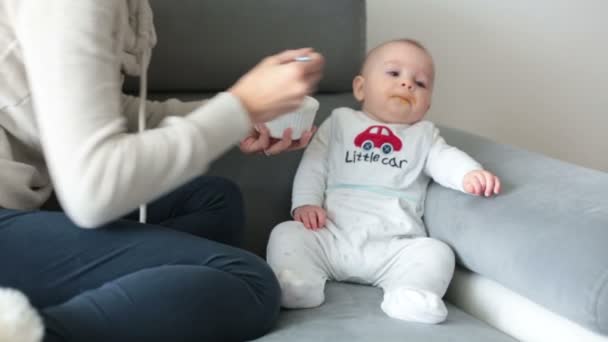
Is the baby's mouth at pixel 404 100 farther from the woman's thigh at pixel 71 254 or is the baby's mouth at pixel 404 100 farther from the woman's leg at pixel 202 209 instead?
the woman's thigh at pixel 71 254

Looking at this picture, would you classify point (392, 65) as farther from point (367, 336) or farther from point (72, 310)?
point (72, 310)

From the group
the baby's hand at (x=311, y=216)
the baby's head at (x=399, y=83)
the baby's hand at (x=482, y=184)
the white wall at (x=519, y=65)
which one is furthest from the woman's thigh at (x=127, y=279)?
the white wall at (x=519, y=65)

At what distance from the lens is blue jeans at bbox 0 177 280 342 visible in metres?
0.82

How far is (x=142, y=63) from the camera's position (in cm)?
98

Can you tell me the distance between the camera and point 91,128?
0.74 m

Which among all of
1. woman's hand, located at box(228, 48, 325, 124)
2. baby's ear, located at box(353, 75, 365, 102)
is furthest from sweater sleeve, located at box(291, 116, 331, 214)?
woman's hand, located at box(228, 48, 325, 124)

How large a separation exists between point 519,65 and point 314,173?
92cm

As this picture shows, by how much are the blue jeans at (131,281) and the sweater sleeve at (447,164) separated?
45 centimetres

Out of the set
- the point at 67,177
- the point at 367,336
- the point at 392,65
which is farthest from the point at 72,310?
the point at 392,65

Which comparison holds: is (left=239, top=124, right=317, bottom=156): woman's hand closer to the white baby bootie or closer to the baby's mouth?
the baby's mouth

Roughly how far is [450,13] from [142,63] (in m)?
1.11

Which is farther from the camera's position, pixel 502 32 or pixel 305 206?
pixel 502 32

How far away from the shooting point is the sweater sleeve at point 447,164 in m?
1.23

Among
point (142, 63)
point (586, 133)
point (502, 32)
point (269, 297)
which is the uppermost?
point (142, 63)
